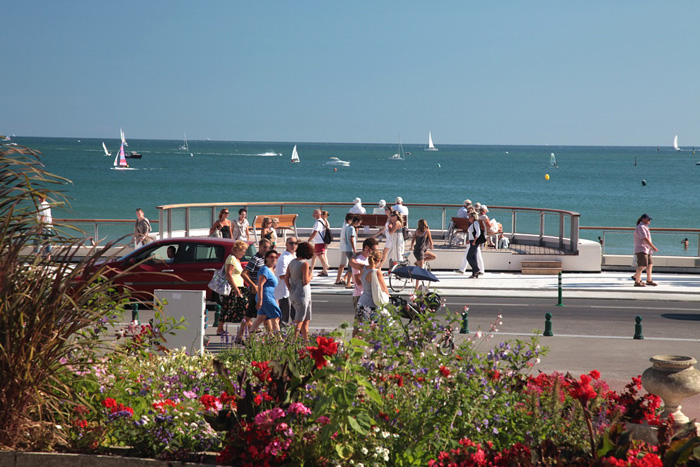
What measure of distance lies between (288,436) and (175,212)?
19246 mm

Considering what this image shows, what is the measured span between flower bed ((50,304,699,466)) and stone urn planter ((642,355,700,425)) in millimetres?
439

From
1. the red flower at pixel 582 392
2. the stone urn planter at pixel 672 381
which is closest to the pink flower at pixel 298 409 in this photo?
the red flower at pixel 582 392

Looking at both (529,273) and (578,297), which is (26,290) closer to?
(578,297)

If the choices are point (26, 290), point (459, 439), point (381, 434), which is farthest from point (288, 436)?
point (26, 290)

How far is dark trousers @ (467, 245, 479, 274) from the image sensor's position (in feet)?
73.9

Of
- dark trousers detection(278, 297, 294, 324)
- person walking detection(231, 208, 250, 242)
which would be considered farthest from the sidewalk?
dark trousers detection(278, 297, 294, 324)

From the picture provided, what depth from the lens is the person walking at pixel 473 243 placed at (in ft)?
72.0

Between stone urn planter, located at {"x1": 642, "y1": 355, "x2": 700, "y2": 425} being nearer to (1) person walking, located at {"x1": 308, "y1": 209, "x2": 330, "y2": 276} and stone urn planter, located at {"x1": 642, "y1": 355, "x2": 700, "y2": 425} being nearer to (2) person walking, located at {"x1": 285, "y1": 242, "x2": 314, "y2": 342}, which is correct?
(2) person walking, located at {"x1": 285, "y1": 242, "x2": 314, "y2": 342}

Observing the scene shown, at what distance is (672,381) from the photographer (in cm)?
798

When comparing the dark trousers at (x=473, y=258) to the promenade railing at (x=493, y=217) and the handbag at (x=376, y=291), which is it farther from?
the handbag at (x=376, y=291)

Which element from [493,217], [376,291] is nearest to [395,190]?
[493,217]

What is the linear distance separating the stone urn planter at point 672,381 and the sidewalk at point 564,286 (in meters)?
11.9

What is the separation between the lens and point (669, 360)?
26.8 ft

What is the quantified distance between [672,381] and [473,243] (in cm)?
1447
